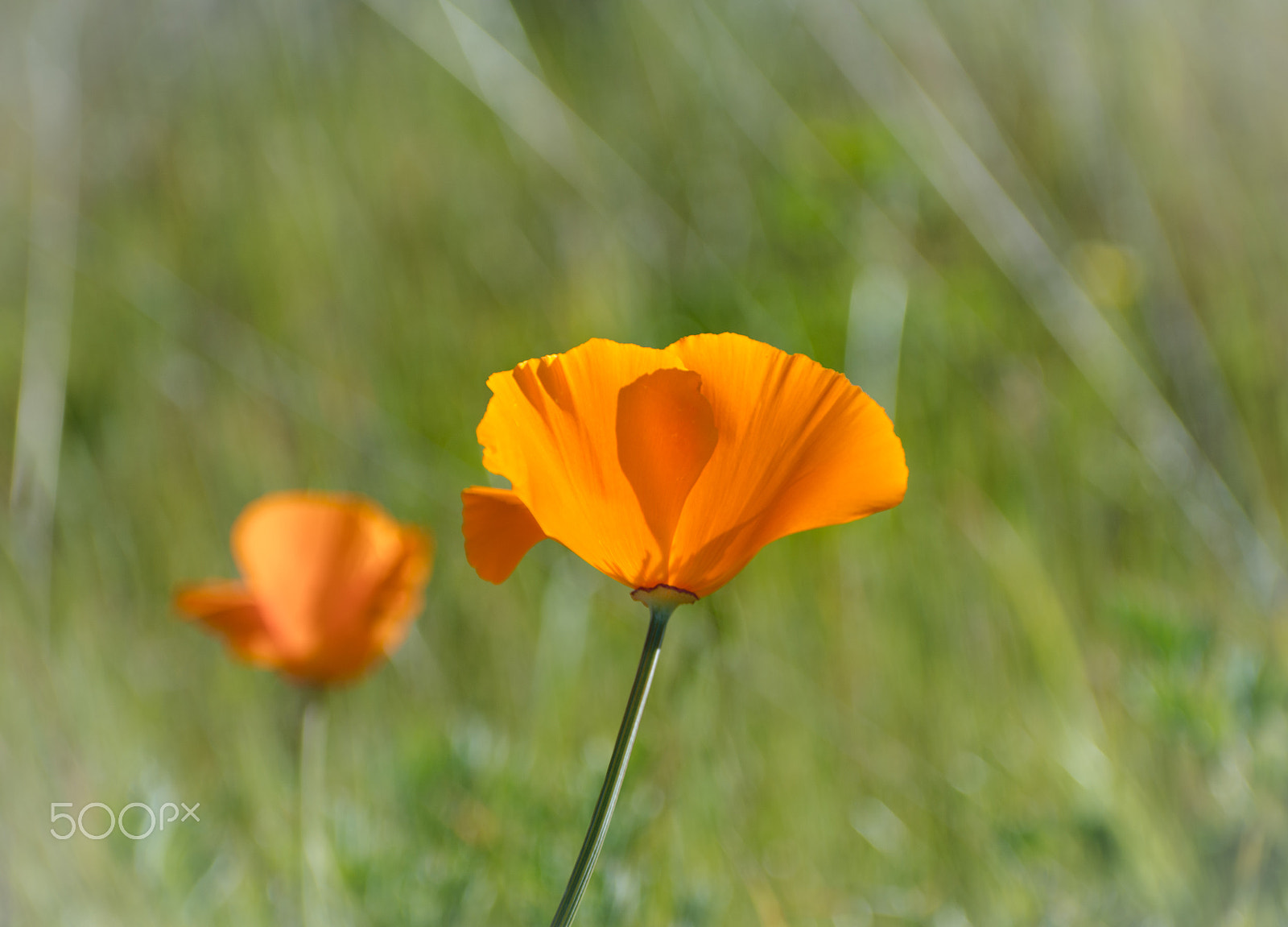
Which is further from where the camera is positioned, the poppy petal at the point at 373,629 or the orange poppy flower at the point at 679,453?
the poppy petal at the point at 373,629

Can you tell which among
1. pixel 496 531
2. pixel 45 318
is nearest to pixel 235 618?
pixel 496 531

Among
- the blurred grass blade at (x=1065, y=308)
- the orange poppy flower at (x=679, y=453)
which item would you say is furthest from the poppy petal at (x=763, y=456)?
the blurred grass blade at (x=1065, y=308)

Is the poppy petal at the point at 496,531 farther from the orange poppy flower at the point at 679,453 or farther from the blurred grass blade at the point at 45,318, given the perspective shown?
the blurred grass blade at the point at 45,318

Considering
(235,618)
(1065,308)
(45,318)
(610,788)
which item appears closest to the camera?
(610,788)

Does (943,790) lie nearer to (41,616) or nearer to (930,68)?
(41,616)

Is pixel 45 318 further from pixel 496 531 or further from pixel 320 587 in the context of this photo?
pixel 496 531

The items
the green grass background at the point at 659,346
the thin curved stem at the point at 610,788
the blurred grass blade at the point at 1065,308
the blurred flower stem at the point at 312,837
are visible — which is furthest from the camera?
the blurred grass blade at the point at 1065,308
